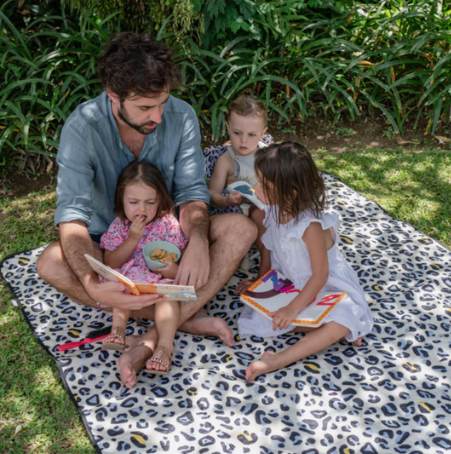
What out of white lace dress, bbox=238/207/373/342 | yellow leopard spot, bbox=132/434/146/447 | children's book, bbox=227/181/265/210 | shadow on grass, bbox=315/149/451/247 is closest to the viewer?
yellow leopard spot, bbox=132/434/146/447

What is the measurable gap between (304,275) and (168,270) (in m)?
0.80

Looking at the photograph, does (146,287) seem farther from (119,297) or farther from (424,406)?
(424,406)

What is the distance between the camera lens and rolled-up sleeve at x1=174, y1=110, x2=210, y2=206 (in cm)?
362

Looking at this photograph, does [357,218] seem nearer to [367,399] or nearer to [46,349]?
[367,399]

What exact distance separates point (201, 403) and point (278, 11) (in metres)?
4.31

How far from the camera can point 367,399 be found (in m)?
2.85

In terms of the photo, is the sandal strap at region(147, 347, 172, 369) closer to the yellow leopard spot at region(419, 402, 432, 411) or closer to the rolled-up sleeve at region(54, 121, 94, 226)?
the rolled-up sleeve at region(54, 121, 94, 226)

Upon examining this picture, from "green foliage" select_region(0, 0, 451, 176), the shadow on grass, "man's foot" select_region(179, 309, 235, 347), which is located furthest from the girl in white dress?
"green foliage" select_region(0, 0, 451, 176)

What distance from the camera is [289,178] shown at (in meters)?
3.03

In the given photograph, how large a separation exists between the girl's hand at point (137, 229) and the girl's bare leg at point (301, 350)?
979 mm

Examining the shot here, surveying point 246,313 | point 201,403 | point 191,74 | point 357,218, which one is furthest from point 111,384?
point 191,74

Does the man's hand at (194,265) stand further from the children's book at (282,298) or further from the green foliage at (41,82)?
the green foliage at (41,82)

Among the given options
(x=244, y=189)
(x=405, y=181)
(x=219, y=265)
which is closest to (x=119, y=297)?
(x=219, y=265)

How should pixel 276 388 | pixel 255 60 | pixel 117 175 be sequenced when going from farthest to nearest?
1. pixel 255 60
2. pixel 117 175
3. pixel 276 388
